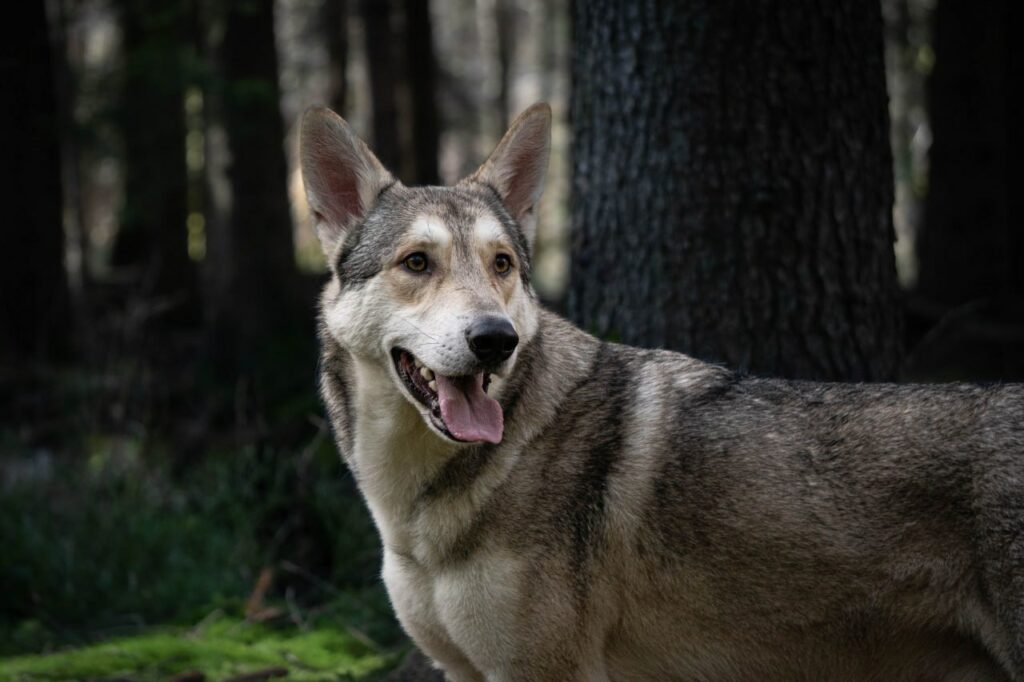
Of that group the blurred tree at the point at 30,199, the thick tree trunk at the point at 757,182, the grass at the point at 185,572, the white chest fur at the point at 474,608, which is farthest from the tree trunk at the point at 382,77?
the white chest fur at the point at 474,608

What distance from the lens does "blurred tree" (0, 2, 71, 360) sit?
1129 centimetres

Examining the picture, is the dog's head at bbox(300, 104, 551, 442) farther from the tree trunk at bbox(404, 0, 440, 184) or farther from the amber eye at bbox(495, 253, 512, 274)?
the tree trunk at bbox(404, 0, 440, 184)

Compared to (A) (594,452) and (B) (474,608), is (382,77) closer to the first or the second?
(A) (594,452)

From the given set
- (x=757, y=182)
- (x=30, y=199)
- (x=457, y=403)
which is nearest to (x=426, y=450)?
(x=457, y=403)

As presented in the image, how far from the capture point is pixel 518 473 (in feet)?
12.0

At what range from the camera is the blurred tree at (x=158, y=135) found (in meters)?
11.7

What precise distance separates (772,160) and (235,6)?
8956mm

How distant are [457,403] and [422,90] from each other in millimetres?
13404

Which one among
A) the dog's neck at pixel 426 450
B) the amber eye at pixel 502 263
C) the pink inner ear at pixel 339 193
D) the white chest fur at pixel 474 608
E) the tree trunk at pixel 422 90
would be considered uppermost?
the tree trunk at pixel 422 90

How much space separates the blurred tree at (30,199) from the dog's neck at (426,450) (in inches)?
338

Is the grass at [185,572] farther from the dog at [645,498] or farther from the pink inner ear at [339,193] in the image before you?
the pink inner ear at [339,193]

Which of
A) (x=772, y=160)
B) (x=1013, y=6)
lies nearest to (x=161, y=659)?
(x=772, y=160)

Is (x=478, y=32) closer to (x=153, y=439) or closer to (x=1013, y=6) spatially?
(x=1013, y=6)

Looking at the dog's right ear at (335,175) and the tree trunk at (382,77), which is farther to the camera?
the tree trunk at (382,77)
